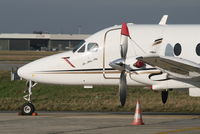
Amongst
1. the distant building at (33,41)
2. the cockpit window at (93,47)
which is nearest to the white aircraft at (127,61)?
the cockpit window at (93,47)

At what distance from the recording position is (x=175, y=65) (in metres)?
24.1

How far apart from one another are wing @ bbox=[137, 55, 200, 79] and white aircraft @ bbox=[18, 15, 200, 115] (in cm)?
4

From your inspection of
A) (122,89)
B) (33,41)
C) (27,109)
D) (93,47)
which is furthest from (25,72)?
(33,41)

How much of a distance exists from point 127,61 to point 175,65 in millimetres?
2158

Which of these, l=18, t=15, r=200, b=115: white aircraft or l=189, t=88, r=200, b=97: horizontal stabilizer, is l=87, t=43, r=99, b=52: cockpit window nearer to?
l=18, t=15, r=200, b=115: white aircraft

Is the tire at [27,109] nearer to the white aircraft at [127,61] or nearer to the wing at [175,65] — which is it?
the white aircraft at [127,61]

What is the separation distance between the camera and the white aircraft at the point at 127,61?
25391 mm

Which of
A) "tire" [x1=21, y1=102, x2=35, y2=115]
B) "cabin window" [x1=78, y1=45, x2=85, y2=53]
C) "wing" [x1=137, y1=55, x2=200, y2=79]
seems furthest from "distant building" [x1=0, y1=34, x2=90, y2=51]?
"wing" [x1=137, y1=55, x2=200, y2=79]

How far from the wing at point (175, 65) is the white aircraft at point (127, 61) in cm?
4

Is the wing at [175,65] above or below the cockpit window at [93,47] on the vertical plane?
below

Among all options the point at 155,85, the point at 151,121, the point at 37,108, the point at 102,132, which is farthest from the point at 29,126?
the point at 37,108

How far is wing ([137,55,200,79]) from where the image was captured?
2338 centimetres

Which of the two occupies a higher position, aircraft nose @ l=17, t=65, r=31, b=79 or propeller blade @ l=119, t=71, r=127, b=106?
aircraft nose @ l=17, t=65, r=31, b=79

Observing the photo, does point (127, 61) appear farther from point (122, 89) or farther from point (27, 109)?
point (27, 109)
